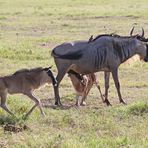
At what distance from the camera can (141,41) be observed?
42.6 feet

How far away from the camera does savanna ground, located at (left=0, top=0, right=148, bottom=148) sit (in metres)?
8.08

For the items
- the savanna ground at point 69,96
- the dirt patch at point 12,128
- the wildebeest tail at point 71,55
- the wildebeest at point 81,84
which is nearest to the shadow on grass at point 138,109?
the savanna ground at point 69,96

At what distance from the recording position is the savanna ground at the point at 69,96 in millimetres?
8078

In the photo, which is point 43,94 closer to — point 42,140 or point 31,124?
point 31,124

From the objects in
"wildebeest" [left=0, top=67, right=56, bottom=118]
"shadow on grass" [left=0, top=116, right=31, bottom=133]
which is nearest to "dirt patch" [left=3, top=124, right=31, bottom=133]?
"shadow on grass" [left=0, top=116, right=31, bottom=133]

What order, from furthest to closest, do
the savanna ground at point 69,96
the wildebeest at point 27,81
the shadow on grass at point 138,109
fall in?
the shadow on grass at point 138,109 < the wildebeest at point 27,81 < the savanna ground at point 69,96

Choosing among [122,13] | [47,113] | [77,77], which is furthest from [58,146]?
[122,13]

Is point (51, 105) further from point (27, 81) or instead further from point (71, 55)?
point (27, 81)

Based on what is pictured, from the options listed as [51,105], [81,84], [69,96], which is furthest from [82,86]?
[51,105]

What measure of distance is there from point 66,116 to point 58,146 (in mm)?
1829

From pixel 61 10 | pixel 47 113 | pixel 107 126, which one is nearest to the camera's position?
pixel 107 126

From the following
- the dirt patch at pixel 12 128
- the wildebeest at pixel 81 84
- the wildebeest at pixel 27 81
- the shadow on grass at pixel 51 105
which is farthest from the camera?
the wildebeest at pixel 81 84

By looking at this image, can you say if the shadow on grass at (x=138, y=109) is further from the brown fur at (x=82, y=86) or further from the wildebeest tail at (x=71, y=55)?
the wildebeest tail at (x=71, y=55)

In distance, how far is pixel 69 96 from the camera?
12.8m
